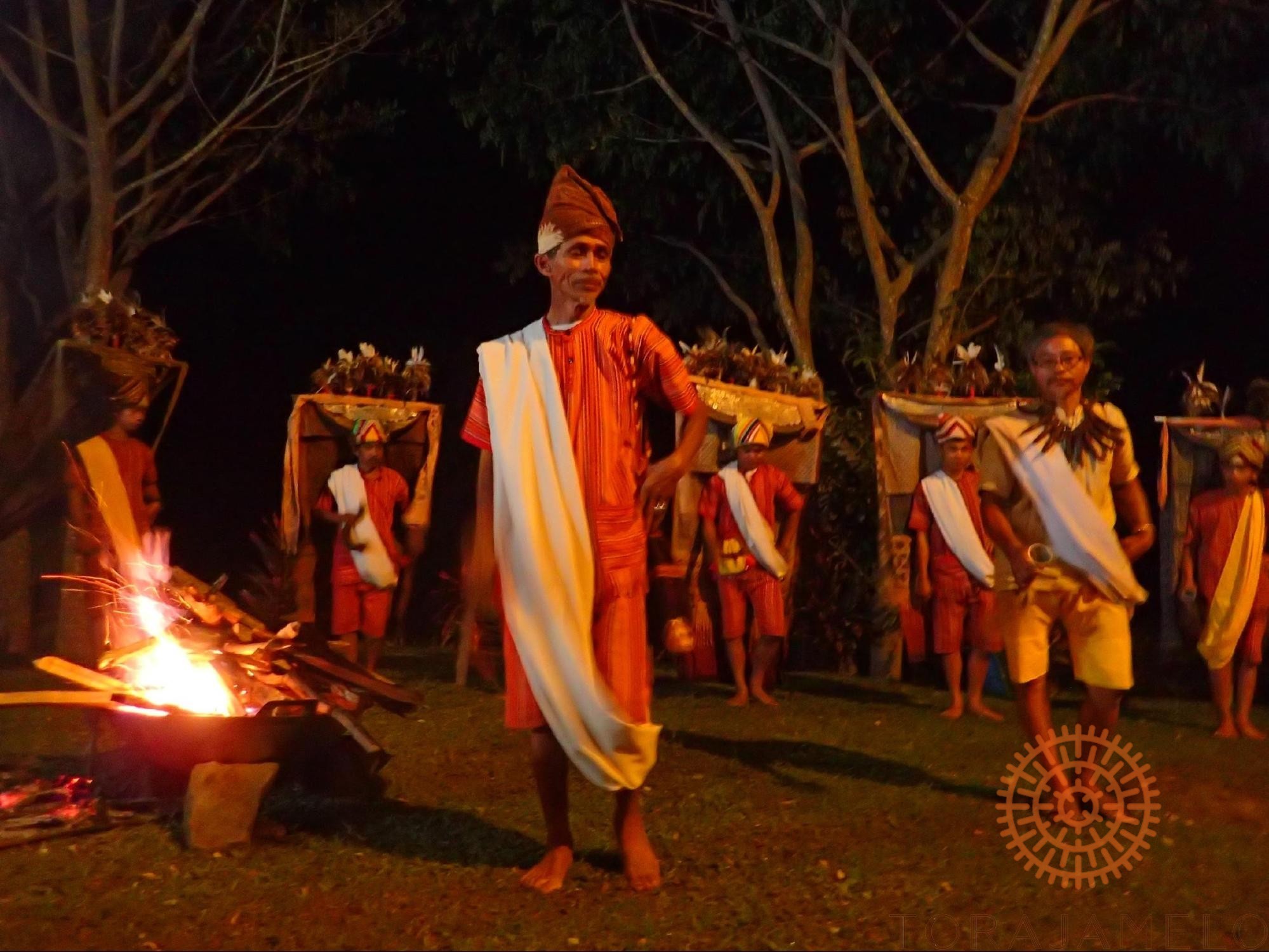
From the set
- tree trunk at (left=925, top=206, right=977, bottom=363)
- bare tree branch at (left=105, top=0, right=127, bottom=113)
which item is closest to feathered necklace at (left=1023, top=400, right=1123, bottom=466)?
tree trunk at (left=925, top=206, right=977, bottom=363)

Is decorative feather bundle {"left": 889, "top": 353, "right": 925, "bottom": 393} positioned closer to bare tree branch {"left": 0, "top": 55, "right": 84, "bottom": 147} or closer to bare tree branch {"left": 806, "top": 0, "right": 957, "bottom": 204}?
bare tree branch {"left": 806, "top": 0, "right": 957, "bottom": 204}

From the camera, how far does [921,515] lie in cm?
1055

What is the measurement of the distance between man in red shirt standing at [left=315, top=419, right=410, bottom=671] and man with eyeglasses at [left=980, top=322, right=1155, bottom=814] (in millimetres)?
5569

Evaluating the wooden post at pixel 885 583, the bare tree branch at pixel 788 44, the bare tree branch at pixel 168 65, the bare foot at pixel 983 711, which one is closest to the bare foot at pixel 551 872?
the bare foot at pixel 983 711

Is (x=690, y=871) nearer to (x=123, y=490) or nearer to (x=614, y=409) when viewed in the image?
(x=614, y=409)

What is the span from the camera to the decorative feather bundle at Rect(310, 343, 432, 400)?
38.4 ft

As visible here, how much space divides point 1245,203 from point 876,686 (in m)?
9.79

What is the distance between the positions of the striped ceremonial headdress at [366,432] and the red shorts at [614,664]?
584 centimetres

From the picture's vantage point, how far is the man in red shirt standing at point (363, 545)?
11.1 m

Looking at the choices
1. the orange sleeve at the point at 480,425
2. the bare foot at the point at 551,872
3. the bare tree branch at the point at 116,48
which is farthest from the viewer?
the bare tree branch at the point at 116,48

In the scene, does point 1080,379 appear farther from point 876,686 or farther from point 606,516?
point 876,686

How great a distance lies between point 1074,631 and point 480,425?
8.75 feet

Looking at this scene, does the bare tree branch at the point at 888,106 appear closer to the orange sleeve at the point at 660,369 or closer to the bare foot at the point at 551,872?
the orange sleeve at the point at 660,369

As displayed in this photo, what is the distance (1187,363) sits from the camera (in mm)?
18703
